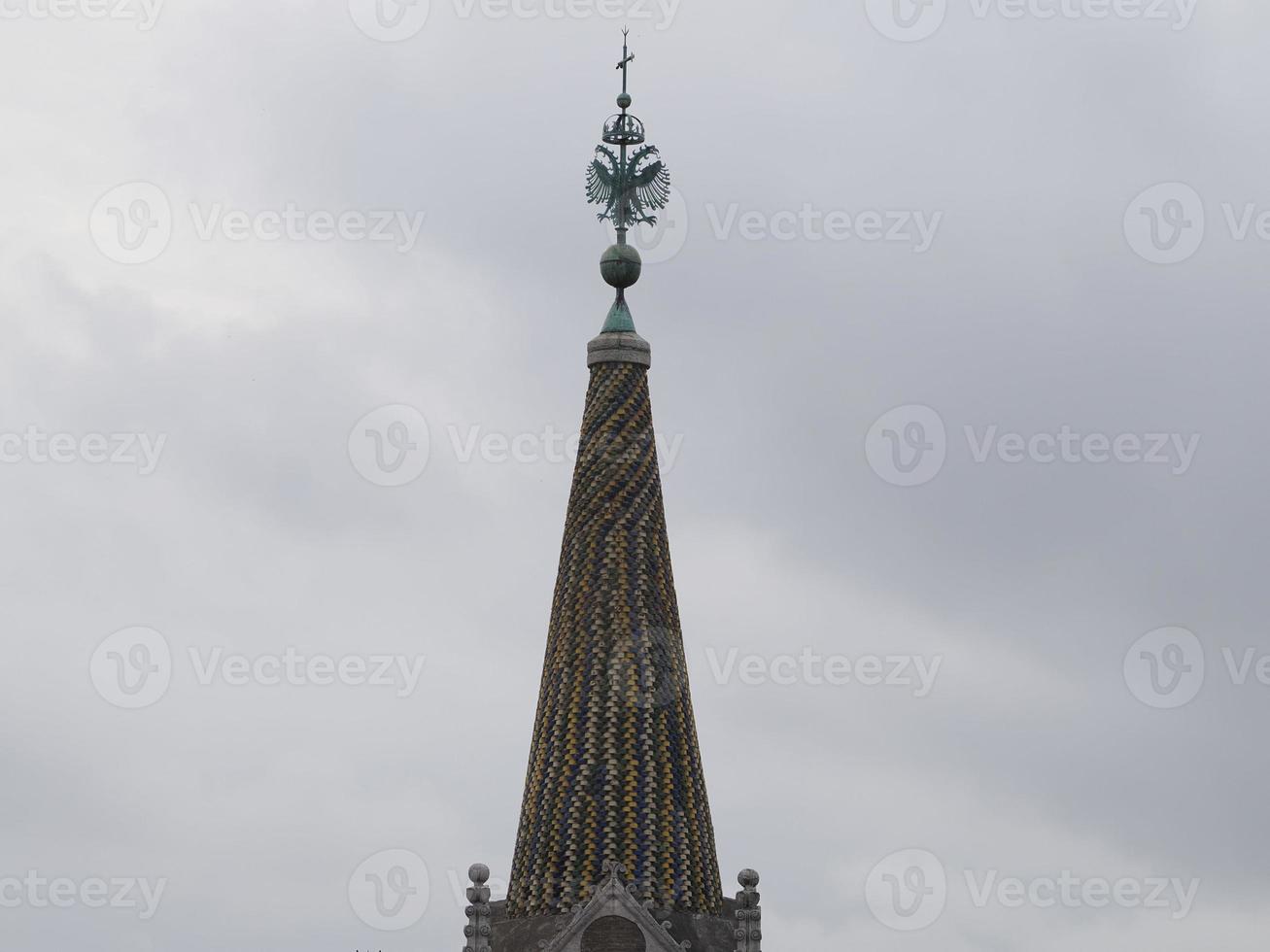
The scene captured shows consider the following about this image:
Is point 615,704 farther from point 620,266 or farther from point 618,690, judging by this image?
point 620,266

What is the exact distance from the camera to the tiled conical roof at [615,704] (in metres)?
42.2

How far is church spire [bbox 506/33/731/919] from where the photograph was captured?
42.2 meters

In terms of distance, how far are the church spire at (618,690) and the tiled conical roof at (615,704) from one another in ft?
0.07

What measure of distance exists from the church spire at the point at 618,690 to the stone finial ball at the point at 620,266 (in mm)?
23

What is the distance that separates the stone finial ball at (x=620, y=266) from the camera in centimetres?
4644

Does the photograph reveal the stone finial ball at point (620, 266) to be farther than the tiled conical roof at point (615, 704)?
Yes

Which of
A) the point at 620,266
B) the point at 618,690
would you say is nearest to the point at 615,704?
the point at 618,690

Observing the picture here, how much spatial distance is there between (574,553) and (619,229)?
595 centimetres

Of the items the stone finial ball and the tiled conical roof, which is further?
the stone finial ball

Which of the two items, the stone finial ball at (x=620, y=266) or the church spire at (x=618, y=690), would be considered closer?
the church spire at (x=618, y=690)

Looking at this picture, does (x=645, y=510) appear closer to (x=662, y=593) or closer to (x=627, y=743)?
(x=662, y=593)

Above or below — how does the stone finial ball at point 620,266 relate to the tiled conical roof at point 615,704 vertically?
above

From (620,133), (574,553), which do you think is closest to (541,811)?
(574,553)

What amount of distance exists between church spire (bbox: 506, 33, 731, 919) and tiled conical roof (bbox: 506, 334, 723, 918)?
0.02m
